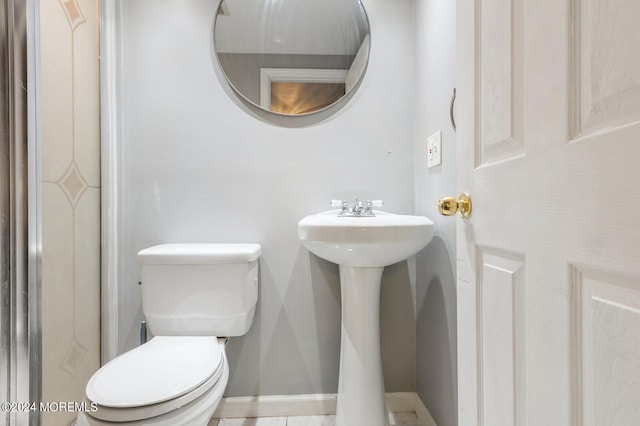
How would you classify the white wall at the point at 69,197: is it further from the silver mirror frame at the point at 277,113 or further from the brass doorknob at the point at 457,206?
the brass doorknob at the point at 457,206

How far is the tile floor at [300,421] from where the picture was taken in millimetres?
1351

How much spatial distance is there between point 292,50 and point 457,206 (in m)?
1.13

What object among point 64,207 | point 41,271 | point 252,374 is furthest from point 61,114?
point 252,374

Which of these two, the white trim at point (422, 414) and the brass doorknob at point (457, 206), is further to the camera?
the white trim at point (422, 414)

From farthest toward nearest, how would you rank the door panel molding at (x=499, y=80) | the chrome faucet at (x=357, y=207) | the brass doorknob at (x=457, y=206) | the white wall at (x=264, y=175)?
the white wall at (x=264, y=175) → the chrome faucet at (x=357, y=207) → the brass doorknob at (x=457, y=206) → the door panel molding at (x=499, y=80)

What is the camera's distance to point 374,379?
115 centimetres

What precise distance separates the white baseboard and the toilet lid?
0.46 meters

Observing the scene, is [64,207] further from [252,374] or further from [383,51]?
[383,51]

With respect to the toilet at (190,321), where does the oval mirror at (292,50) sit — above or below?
above

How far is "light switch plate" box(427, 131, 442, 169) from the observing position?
1.18m

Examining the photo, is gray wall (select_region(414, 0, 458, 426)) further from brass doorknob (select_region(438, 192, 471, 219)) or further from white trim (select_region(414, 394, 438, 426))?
brass doorknob (select_region(438, 192, 471, 219))

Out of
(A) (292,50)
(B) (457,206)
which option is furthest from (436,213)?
(A) (292,50)

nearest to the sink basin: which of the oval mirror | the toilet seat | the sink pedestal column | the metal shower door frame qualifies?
the sink pedestal column

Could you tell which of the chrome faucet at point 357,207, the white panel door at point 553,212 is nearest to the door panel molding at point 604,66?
the white panel door at point 553,212
